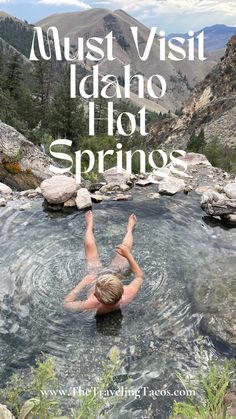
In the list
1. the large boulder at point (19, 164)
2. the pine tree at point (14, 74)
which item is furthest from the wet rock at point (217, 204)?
the pine tree at point (14, 74)

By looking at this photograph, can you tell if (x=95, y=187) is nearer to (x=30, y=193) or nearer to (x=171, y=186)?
(x=30, y=193)

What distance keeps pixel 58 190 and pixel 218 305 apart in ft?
21.1

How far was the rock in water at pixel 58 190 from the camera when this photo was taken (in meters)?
12.3

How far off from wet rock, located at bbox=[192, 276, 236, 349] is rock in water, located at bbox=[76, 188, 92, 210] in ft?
16.1

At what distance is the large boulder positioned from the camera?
14516mm

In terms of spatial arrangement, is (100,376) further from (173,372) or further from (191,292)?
(191,292)

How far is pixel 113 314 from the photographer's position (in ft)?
24.6

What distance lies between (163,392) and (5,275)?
438 cm

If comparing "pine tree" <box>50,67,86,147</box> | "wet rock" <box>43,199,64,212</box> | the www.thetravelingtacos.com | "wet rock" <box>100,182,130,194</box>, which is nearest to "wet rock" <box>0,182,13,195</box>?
"wet rock" <box>43,199,64,212</box>

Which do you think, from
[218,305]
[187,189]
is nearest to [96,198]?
[187,189]

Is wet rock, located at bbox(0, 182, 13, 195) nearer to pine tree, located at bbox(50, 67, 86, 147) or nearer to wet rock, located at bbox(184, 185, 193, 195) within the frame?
wet rock, located at bbox(184, 185, 193, 195)

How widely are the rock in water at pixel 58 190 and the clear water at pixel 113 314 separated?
534 mm

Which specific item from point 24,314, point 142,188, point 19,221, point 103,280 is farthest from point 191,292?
point 142,188

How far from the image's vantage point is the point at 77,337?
22.9 ft
